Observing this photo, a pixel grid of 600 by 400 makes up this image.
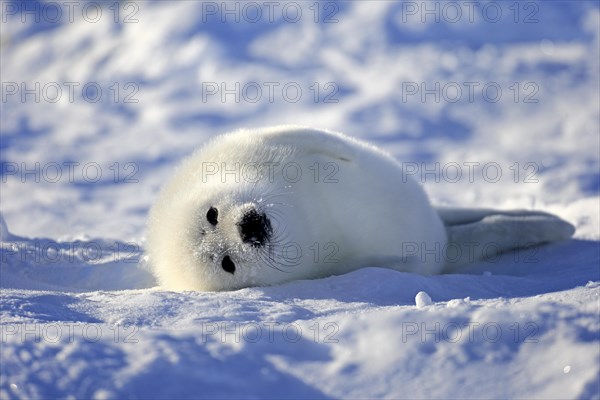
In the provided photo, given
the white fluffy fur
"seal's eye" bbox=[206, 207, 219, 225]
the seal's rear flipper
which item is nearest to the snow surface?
the seal's rear flipper

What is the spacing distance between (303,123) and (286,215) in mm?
7148

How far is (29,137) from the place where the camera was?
38.0 ft

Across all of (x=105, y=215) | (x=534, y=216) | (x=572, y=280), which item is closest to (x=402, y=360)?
(x=572, y=280)

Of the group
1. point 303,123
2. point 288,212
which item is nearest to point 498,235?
point 288,212

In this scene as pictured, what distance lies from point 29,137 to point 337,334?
32.2ft

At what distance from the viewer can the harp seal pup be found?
3766mm

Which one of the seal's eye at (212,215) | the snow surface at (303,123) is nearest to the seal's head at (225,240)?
the seal's eye at (212,215)

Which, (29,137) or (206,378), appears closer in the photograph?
(206,378)

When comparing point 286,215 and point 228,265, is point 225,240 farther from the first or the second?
point 286,215

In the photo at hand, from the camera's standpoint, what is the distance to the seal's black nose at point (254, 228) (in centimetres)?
366

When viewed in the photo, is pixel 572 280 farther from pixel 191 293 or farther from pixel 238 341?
pixel 238 341

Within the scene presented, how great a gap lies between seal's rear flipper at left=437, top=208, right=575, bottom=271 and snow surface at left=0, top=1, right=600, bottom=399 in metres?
0.12

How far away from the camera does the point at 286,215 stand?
390cm

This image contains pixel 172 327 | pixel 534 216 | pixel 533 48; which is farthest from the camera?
pixel 533 48
